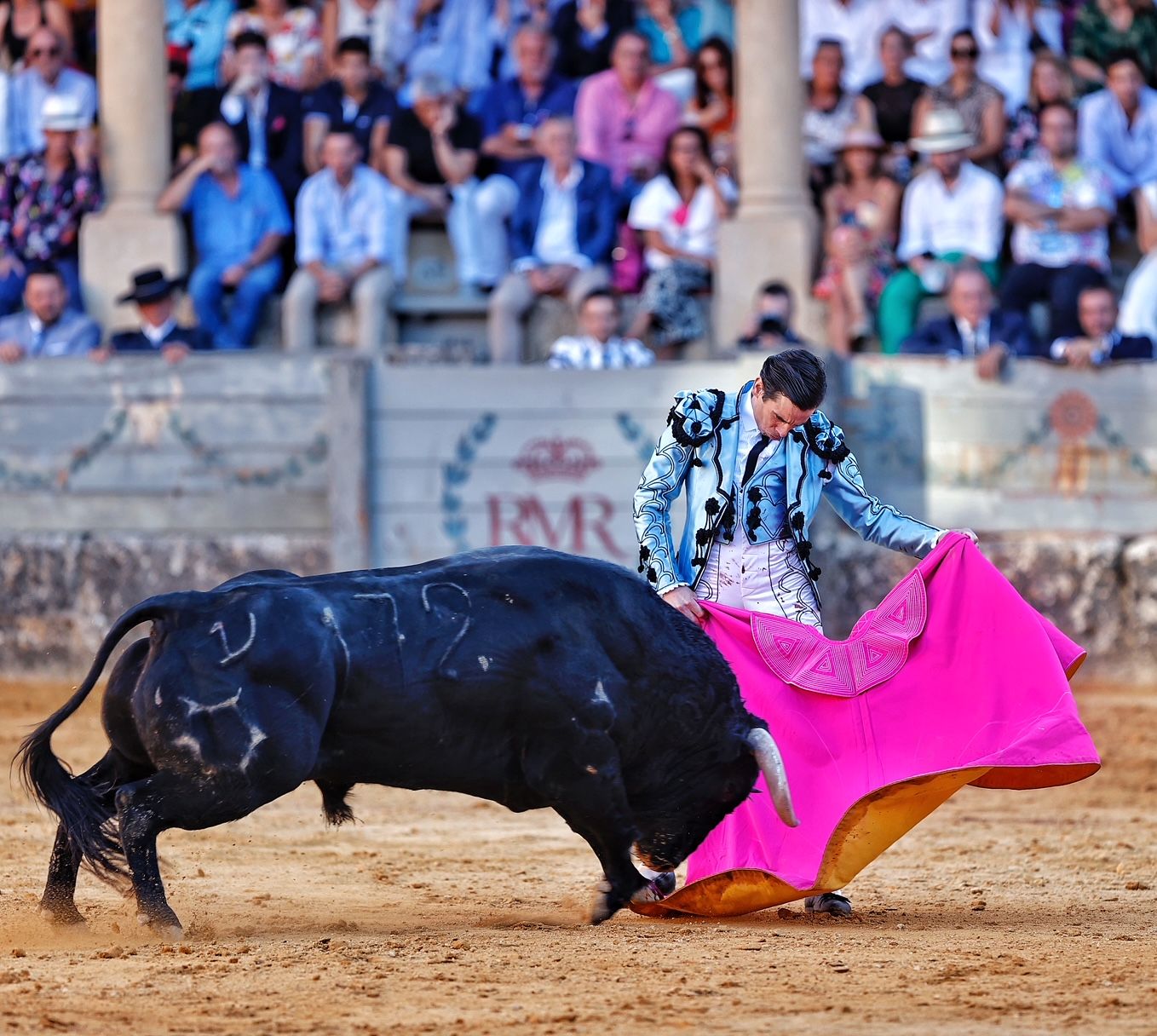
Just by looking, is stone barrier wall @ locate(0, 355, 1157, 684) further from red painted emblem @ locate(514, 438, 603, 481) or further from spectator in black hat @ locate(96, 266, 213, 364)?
spectator in black hat @ locate(96, 266, 213, 364)

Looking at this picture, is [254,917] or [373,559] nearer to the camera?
[254,917]

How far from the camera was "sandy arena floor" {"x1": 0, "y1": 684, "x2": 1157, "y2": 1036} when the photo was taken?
402 cm

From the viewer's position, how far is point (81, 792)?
16.1 feet

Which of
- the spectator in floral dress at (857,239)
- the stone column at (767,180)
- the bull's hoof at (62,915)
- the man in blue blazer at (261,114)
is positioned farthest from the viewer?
the man in blue blazer at (261,114)

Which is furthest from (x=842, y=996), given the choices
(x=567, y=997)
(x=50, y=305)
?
(x=50, y=305)

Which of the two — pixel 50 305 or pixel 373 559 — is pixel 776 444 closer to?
pixel 373 559

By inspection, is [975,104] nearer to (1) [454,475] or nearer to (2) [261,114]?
(1) [454,475]

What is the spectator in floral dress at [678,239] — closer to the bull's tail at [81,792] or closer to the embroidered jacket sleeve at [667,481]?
the embroidered jacket sleeve at [667,481]

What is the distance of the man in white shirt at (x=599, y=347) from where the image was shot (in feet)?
33.4

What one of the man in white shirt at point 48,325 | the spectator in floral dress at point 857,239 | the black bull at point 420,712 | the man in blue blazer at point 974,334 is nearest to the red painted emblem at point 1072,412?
the man in blue blazer at point 974,334

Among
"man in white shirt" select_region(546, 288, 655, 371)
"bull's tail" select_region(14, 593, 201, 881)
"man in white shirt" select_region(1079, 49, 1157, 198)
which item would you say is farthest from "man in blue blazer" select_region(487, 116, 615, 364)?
"bull's tail" select_region(14, 593, 201, 881)

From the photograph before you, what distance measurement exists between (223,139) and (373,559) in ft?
8.12

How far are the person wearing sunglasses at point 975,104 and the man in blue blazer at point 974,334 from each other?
3.09 feet

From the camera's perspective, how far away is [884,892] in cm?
571
